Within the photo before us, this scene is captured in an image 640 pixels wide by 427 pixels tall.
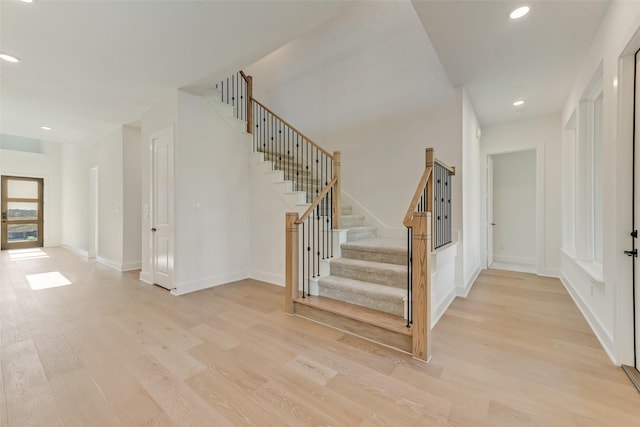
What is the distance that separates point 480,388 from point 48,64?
5302 millimetres

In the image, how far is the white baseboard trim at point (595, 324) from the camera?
2.20 meters

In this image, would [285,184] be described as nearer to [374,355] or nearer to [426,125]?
[426,125]

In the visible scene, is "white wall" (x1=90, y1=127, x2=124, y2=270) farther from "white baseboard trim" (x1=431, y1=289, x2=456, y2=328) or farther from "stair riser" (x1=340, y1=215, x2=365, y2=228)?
"white baseboard trim" (x1=431, y1=289, x2=456, y2=328)

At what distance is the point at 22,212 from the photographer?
322 inches

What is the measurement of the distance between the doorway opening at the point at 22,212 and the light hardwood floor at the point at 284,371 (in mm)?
7093

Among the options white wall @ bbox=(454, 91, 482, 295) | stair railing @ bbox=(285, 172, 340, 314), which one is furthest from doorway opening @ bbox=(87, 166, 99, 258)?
white wall @ bbox=(454, 91, 482, 295)

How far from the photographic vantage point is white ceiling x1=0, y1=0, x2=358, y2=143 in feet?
7.65

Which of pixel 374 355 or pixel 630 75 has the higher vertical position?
pixel 630 75

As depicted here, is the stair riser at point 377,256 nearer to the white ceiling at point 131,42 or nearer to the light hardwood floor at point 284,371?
the light hardwood floor at point 284,371

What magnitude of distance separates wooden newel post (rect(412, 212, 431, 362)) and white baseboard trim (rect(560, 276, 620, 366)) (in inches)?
57.3

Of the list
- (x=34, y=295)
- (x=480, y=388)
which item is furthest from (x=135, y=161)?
(x=480, y=388)

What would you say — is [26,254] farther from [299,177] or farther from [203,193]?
[299,177]

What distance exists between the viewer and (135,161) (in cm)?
552

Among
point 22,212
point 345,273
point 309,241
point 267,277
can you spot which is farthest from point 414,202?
point 22,212
